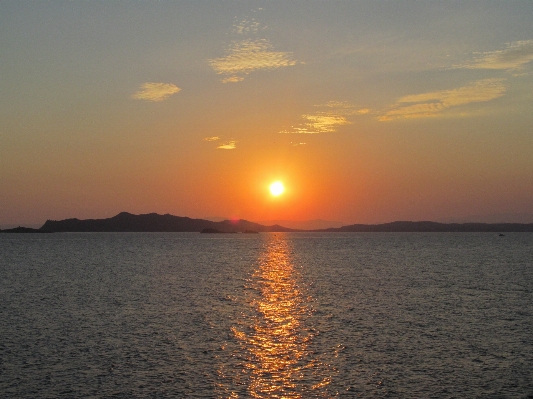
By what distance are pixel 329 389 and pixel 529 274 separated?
3465 inches

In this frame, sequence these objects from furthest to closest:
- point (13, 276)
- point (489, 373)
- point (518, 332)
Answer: point (13, 276) < point (518, 332) < point (489, 373)

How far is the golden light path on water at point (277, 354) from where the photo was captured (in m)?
29.1

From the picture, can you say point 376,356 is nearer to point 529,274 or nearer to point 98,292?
point 98,292

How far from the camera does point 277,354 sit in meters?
36.7

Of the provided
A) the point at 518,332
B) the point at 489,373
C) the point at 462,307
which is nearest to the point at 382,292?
the point at 462,307

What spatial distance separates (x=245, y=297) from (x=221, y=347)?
29752 millimetres

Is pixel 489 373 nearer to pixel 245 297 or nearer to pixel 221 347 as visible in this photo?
pixel 221 347

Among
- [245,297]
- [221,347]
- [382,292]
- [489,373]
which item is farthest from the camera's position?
[382,292]

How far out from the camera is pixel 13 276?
101 m

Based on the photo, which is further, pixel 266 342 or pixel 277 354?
pixel 266 342

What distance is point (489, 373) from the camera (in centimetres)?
3234

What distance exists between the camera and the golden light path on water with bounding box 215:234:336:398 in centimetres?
2908

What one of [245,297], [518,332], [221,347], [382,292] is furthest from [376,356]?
[382,292]

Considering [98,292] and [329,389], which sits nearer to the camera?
[329,389]
